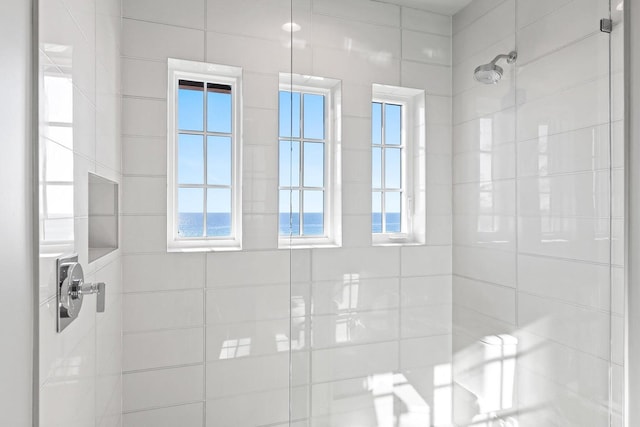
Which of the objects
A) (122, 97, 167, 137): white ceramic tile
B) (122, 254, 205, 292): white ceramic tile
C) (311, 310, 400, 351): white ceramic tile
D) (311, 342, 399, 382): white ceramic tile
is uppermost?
(122, 97, 167, 137): white ceramic tile

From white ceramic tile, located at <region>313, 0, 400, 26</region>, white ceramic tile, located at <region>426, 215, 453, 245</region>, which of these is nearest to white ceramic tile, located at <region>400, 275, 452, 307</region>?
white ceramic tile, located at <region>426, 215, 453, 245</region>

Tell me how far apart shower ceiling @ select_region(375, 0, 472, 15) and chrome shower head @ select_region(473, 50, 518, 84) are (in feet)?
0.64

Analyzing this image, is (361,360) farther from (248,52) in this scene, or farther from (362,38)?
→ (248,52)

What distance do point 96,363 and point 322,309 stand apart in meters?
0.77

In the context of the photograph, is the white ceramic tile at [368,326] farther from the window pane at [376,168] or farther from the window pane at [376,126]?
the window pane at [376,126]

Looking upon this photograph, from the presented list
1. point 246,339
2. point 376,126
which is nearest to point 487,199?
point 376,126

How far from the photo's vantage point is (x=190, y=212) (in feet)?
6.42

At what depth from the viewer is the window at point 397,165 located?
1179 mm

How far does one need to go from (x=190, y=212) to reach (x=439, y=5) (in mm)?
1448

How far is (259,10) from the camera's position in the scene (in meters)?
1.90

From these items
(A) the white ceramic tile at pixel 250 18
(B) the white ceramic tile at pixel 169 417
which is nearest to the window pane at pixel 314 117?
(A) the white ceramic tile at pixel 250 18

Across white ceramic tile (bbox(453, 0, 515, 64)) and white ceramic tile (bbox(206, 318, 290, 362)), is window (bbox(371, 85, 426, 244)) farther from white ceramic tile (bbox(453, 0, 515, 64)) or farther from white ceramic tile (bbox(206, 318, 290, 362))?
white ceramic tile (bbox(206, 318, 290, 362))

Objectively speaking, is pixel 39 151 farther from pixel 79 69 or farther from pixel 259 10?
pixel 259 10

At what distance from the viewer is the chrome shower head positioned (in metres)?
1.22
